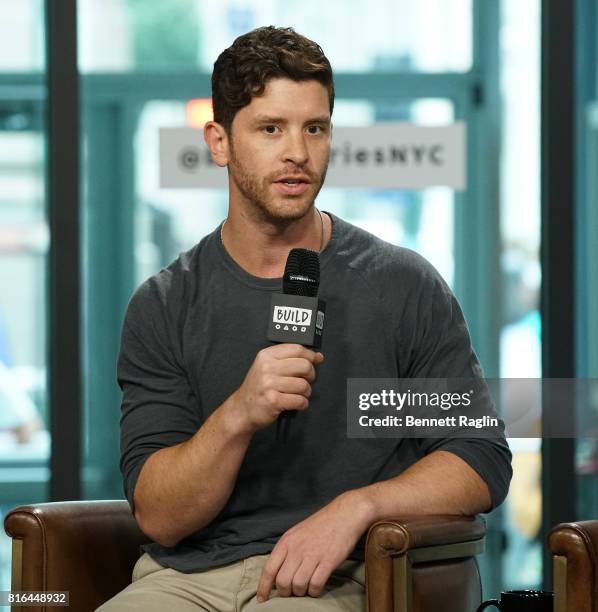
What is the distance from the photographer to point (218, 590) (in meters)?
2.22

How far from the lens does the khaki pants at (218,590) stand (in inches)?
85.7

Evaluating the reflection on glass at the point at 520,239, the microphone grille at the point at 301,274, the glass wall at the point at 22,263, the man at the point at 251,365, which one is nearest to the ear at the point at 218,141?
the man at the point at 251,365

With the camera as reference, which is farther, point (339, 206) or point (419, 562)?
point (339, 206)

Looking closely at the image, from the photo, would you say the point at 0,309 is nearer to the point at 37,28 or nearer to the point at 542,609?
the point at 37,28

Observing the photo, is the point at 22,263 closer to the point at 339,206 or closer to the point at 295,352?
the point at 339,206

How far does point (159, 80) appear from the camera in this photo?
14.5 feet

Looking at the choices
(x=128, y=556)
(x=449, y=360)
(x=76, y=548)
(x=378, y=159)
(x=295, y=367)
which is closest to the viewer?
(x=295, y=367)

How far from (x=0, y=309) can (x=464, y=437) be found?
2562 mm

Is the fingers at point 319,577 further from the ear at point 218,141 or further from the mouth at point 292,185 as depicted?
the ear at point 218,141

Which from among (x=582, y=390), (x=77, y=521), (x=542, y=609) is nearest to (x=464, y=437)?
(x=542, y=609)

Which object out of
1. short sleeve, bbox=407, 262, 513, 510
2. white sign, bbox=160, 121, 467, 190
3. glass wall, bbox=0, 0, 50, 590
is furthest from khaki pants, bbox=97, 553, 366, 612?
glass wall, bbox=0, 0, 50, 590

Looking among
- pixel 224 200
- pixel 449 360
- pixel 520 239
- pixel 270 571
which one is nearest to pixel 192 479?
pixel 270 571

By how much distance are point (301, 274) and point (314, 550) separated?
1.55 ft

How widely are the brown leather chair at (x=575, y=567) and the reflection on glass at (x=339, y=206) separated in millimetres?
2246
